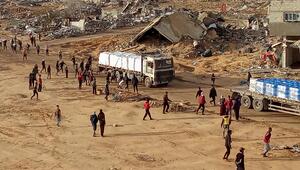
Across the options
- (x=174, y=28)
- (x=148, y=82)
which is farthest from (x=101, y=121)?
(x=174, y=28)

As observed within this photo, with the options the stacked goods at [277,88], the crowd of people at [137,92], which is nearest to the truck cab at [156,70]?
the crowd of people at [137,92]

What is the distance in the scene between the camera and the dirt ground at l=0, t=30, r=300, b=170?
71.9ft

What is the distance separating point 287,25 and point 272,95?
560 inches

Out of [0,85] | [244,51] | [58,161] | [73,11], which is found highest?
[73,11]

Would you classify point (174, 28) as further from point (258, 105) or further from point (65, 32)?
point (258, 105)

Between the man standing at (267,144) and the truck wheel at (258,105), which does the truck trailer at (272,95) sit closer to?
the truck wheel at (258,105)

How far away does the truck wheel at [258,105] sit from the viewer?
29.3 meters

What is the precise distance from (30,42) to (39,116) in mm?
32985

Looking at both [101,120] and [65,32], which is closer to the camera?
[101,120]

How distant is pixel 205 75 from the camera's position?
4072cm

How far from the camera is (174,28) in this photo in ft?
164

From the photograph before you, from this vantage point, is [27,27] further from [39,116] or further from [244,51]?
[39,116]

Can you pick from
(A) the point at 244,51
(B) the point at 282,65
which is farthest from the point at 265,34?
(B) the point at 282,65

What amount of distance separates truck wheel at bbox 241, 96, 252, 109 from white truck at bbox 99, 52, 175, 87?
7349mm
